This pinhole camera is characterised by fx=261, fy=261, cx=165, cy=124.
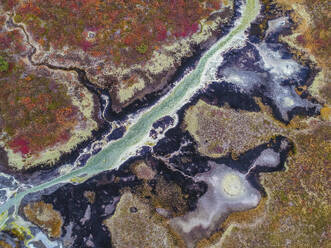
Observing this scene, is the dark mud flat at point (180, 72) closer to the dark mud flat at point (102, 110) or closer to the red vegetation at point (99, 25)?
the dark mud flat at point (102, 110)

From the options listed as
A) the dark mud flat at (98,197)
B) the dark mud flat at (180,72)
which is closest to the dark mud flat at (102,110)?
the dark mud flat at (180,72)

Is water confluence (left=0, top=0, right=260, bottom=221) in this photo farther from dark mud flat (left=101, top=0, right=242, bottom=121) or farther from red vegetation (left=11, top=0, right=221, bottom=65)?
red vegetation (left=11, top=0, right=221, bottom=65)

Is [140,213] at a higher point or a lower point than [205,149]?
lower

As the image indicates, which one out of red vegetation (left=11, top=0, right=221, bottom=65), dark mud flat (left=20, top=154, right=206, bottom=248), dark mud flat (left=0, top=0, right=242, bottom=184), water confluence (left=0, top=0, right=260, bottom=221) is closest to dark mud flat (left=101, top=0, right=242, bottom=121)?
dark mud flat (left=0, top=0, right=242, bottom=184)

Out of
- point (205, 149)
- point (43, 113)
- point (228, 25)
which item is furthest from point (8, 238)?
point (228, 25)

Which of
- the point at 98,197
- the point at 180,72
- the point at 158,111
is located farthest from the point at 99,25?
the point at 98,197

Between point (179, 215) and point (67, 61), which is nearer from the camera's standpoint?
point (179, 215)

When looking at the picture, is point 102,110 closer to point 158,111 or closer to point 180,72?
point 158,111

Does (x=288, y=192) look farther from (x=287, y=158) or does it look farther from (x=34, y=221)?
(x=34, y=221)
